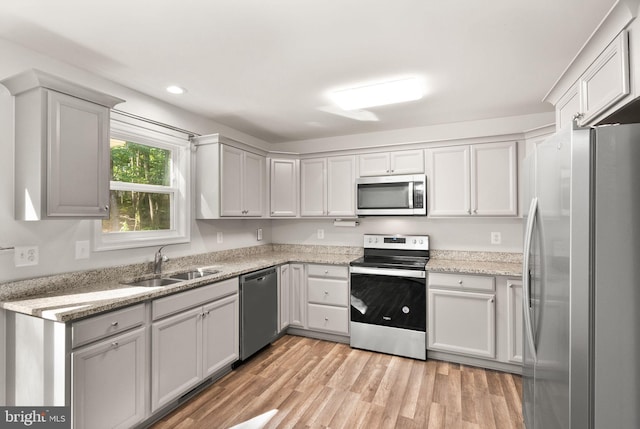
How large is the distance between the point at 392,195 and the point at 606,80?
2091mm

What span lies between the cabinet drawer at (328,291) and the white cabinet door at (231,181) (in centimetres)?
116

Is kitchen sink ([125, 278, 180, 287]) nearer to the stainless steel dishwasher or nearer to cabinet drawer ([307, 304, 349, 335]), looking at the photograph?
the stainless steel dishwasher

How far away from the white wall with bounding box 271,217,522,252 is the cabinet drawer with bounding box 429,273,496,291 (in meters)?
0.66

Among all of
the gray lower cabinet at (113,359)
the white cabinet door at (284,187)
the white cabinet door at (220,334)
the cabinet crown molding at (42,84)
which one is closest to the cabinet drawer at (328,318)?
the white cabinet door at (220,334)

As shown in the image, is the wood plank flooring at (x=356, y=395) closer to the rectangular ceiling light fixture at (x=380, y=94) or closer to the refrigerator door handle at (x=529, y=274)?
the refrigerator door handle at (x=529, y=274)

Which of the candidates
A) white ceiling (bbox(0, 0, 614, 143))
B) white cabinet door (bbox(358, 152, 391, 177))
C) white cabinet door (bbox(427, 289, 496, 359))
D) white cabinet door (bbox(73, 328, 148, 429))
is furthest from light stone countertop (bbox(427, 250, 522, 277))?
white cabinet door (bbox(73, 328, 148, 429))

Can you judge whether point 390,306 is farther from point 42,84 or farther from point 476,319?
point 42,84

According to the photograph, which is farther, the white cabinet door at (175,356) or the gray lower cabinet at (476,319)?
the gray lower cabinet at (476,319)

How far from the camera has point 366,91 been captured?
8.74 ft

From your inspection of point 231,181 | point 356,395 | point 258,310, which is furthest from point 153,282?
point 356,395

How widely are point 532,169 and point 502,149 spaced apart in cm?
171

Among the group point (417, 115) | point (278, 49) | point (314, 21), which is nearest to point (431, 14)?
point (314, 21)

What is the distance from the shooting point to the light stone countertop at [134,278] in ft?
5.70

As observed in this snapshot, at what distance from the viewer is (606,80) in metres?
1.58
